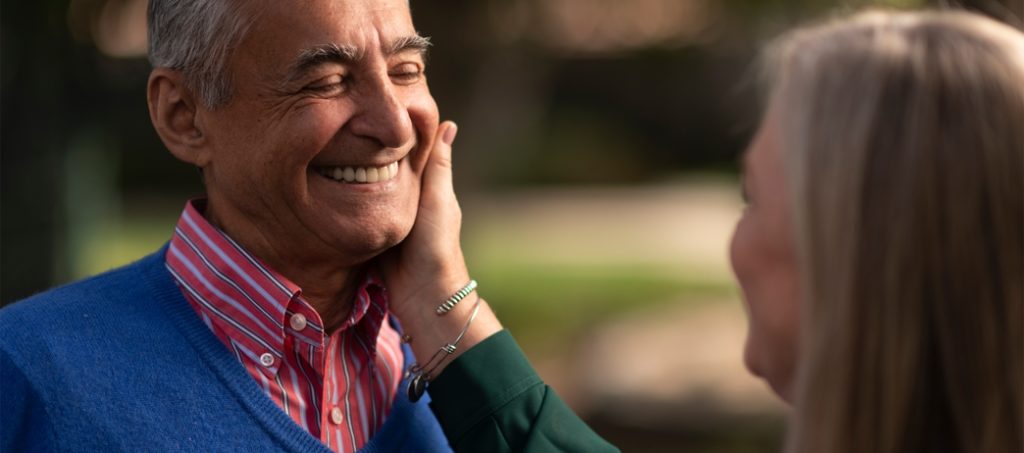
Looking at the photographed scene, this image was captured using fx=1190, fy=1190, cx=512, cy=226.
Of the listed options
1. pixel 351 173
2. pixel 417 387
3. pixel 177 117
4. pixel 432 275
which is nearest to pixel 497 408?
pixel 417 387

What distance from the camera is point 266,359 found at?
216 cm

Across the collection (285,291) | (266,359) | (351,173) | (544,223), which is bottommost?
(544,223)

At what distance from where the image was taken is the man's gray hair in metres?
2.11

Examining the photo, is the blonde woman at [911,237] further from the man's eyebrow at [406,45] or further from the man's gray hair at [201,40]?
the man's gray hair at [201,40]

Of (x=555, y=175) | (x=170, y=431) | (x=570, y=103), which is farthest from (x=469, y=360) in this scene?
(x=570, y=103)

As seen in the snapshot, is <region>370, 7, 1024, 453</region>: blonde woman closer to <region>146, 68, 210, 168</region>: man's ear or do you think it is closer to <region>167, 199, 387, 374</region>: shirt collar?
<region>167, 199, 387, 374</region>: shirt collar

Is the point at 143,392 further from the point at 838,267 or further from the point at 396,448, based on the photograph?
the point at 838,267

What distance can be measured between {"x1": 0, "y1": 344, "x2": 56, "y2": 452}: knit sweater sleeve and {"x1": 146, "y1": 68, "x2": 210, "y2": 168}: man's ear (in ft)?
1.65

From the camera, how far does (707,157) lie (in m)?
24.3

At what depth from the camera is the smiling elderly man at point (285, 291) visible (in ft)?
6.69

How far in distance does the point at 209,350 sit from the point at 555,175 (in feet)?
63.2

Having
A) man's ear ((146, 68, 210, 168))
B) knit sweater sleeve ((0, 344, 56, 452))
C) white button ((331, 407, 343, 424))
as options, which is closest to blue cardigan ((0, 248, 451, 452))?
knit sweater sleeve ((0, 344, 56, 452))

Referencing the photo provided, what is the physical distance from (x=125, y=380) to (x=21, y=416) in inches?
6.8

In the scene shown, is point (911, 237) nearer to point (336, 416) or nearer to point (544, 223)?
point (336, 416)
